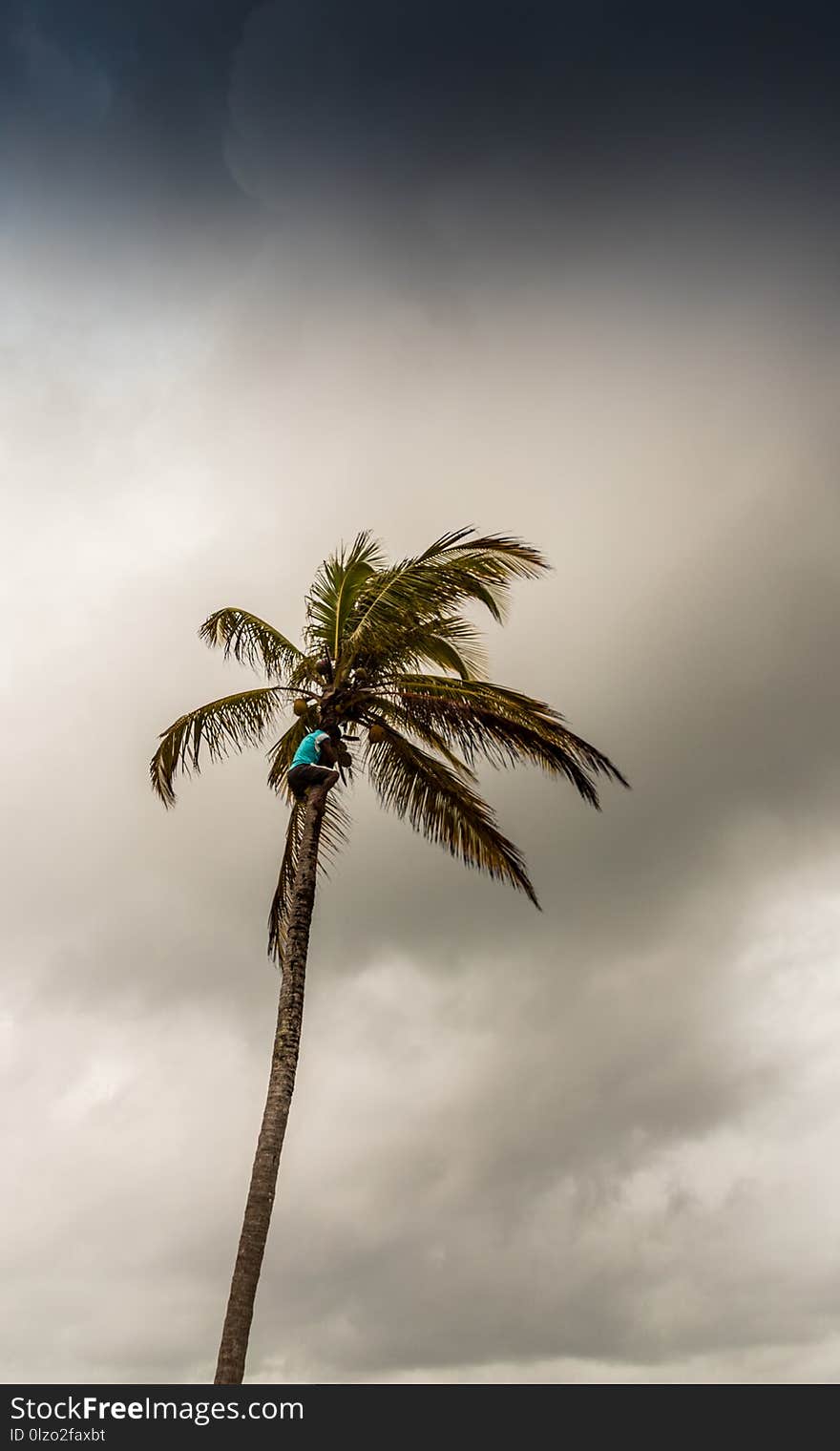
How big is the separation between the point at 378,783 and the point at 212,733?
2453 mm

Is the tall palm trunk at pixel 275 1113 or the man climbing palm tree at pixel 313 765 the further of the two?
the man climbing palm tree at pixel 313 765

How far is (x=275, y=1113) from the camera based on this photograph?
1305cm

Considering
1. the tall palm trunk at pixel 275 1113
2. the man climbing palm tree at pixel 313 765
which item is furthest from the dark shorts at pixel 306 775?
the tall palm trunk at pixel 275 1113

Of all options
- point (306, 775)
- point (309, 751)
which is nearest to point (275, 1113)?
point (306, 775)

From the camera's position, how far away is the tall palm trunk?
463 inches

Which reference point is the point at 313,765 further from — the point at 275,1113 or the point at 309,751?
the point at 275,1113

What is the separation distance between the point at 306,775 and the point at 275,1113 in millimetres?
4268

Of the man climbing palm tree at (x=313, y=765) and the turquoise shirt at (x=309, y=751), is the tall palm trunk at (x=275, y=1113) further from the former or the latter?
the turquoise shirt at (x=309, y=751)

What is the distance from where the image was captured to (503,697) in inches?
604

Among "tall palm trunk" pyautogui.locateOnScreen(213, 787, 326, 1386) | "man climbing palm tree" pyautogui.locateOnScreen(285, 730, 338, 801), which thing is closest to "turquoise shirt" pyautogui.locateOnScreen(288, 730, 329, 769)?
"man climbing palm tree" pyautogui.locateOnScreen(285, 730, 338, 801)

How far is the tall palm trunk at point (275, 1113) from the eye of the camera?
11750mm

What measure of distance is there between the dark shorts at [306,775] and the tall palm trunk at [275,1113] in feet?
0.56

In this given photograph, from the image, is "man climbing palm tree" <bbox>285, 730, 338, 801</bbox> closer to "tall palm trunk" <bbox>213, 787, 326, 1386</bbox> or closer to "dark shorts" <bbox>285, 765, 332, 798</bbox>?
"dark shorts" <bbox>285, 765, 332, 798</bbox>
